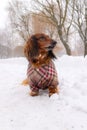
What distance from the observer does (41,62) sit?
173 inches

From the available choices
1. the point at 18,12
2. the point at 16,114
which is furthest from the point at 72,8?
the point at 16,114

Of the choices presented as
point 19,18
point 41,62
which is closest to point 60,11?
point 19,18

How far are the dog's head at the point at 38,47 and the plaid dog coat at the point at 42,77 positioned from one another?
6.5 inches

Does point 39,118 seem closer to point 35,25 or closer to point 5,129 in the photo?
point 5,129

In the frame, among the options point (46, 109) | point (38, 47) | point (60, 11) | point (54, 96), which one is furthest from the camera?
point (60, 11)

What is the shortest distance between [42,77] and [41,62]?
0.25 meters

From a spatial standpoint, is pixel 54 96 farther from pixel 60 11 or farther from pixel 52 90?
pixel 60 11

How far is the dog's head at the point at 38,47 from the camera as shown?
4309mm

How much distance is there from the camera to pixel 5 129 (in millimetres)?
3412

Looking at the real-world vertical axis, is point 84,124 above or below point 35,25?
above

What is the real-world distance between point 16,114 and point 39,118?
396 millimetres

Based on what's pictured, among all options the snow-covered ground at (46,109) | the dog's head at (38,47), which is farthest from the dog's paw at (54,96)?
the dog's head at (38,47)

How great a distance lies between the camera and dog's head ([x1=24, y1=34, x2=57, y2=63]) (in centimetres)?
431

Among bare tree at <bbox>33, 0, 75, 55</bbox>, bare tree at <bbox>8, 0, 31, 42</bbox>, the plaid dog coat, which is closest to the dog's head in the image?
the plaid dog coat
